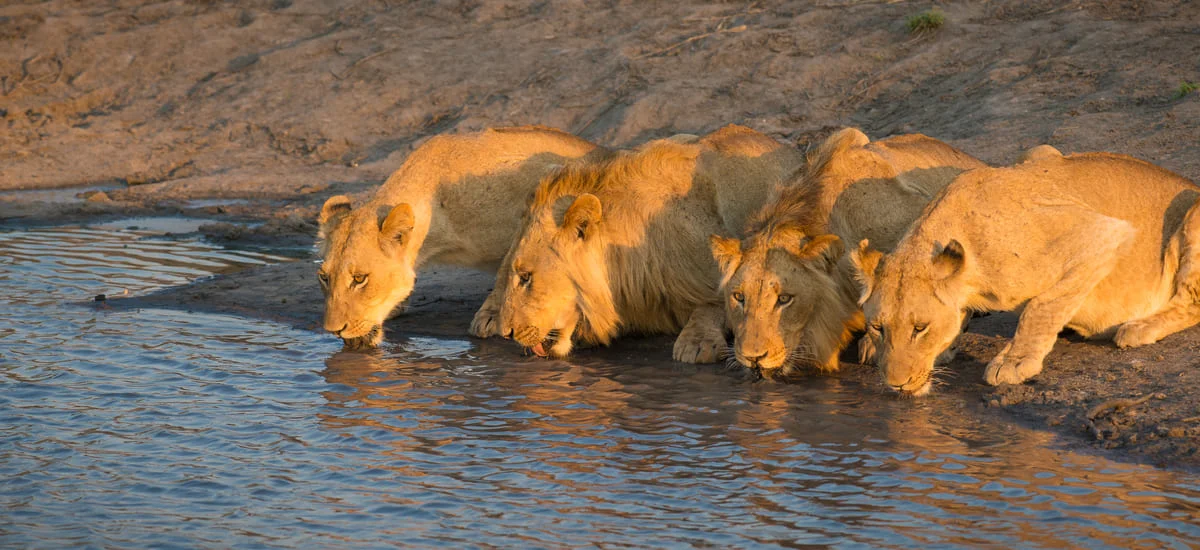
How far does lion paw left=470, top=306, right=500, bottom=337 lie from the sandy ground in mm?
396

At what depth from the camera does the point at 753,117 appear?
13.5 m

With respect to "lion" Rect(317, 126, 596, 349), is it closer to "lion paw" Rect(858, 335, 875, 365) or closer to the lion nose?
"lion paw" Rect(858, 335, 875, 365)

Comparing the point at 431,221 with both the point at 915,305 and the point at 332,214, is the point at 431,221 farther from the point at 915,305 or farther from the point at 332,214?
the point at 915,305

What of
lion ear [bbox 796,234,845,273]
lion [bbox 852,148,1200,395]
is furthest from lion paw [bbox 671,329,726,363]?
lion [bbox 852,148,1200,395]

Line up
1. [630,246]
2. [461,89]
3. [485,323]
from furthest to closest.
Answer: [461,89], [485,323], [630,246]

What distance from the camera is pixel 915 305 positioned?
6848 mm

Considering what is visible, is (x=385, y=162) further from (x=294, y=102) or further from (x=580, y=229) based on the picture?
(x=580, y=229)

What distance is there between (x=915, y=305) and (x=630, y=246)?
2016mm

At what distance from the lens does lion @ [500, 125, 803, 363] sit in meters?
8.24

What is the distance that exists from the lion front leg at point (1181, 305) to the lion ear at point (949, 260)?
131 centimetres

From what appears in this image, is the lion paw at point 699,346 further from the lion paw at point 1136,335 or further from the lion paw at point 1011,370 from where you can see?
the lion paw at point 1136,335

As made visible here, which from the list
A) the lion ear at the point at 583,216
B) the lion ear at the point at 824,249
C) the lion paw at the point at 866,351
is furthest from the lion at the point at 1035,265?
the lion ear at the point at 583,216

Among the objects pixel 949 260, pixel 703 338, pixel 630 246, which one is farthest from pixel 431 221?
pixel 949 260

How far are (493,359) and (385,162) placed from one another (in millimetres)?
6075
